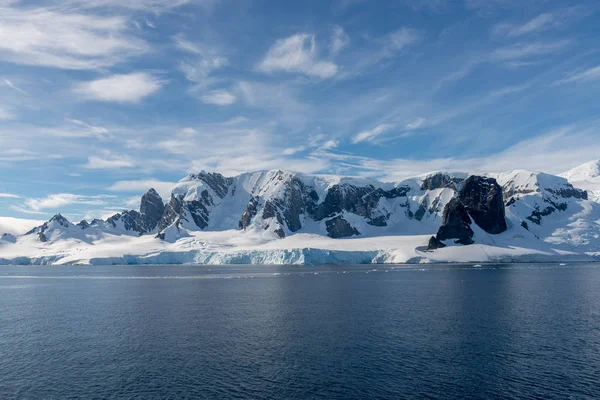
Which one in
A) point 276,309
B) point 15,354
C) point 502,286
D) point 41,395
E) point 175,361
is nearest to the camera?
point 41,395

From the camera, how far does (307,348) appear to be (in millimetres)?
45500

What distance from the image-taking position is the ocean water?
111ft

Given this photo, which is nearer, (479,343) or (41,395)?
(41,395)

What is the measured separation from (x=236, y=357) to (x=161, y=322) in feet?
73.0

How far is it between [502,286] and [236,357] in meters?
75.3

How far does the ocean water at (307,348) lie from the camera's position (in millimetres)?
33938

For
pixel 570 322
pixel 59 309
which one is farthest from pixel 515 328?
pixel 59 309

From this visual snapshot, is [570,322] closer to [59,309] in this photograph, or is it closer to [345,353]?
[345,353]

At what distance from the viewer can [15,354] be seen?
4453 cm

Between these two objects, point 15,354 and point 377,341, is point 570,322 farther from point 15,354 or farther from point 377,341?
point 15,354

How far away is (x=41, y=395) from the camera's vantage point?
33.1m

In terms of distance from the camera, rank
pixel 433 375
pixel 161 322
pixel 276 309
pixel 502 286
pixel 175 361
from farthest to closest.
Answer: pixel 502 286, pixel 276 309, pixel 161 322, pixel 175 361, pixel 433 375

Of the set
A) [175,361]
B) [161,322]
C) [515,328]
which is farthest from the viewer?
[161,322]

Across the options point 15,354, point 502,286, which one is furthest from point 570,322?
point 15,354
